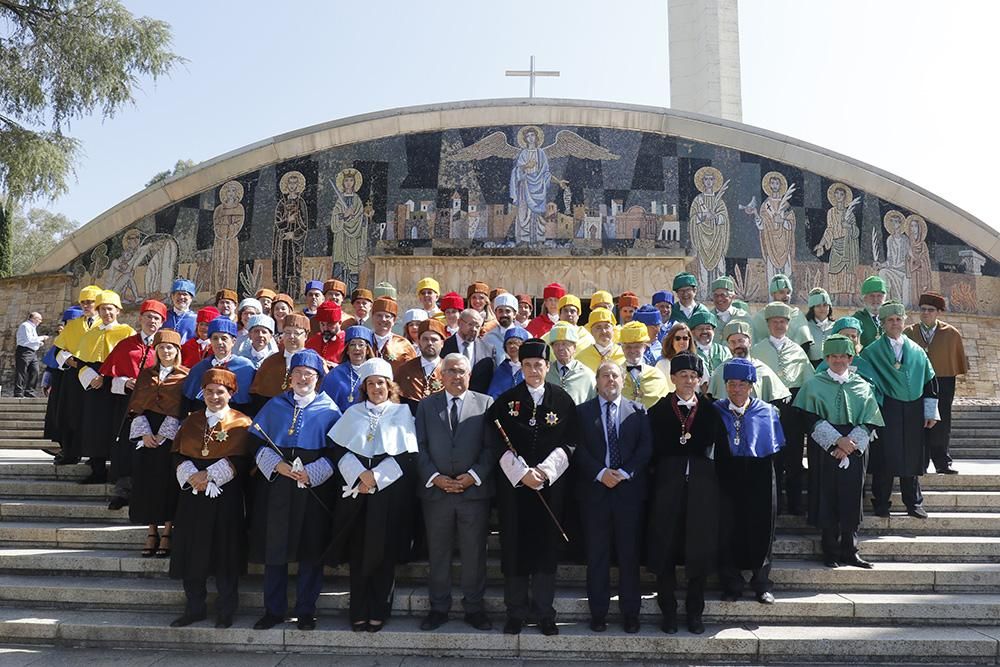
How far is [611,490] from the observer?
4973 mm

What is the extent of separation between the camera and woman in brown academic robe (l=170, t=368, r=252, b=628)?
4.93 m

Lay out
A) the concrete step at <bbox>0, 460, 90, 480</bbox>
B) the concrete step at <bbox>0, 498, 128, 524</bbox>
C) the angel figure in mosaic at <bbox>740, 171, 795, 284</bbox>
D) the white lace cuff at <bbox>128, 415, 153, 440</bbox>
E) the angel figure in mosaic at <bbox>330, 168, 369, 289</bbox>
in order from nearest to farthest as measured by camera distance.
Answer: the white lace cuff at <bbox>128, 415, 153, 440</bbox>, the concrete step at <bbox>0, 498, 128, 524</bbox>, the concrete step at <bbox>0, 460, 90, 480</bbox>, the angel figure in mosaic at <bbox>740, 171, 795, 284</bbox>, the angel figure in mosaic at <bbox>330, 168, 369, 289</bbox>

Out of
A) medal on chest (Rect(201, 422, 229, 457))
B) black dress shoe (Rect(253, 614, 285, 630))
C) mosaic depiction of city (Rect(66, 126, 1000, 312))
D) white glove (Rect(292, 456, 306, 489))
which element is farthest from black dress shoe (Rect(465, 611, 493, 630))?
mosaic depiction of city (Rect(66, 126, 1000, 312))

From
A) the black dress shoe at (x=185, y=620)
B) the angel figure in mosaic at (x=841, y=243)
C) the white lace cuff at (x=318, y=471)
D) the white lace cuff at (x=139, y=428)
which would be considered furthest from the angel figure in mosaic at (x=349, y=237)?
the black dress shoe at (x=185, y=620)

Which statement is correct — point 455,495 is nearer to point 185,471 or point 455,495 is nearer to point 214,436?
point 214,436

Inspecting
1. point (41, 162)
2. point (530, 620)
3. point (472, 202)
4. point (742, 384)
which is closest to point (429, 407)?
point (530, 620)

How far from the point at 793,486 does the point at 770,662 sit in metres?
1.87

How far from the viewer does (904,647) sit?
15.8 ft

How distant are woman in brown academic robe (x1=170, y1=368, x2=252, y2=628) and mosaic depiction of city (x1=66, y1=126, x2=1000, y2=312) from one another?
10.1 metres

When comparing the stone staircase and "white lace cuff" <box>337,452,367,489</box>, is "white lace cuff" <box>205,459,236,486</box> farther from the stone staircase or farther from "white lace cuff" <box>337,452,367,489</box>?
the stone staircase

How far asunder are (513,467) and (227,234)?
12563mm

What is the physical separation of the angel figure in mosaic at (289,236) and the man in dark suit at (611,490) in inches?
441

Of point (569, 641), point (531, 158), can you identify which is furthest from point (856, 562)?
point (531, 158)

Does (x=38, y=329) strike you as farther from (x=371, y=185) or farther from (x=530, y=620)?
(x=530, y=620)
